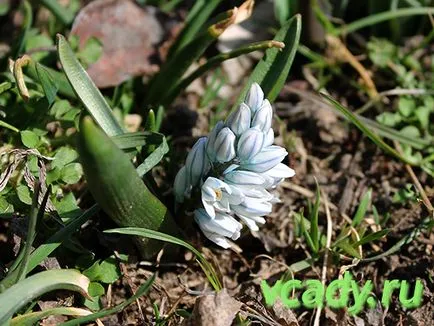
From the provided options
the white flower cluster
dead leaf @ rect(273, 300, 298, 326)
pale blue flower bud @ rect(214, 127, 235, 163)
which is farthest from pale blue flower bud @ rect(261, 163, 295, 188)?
dead leaf @ rect(273, 300, 298, 326)

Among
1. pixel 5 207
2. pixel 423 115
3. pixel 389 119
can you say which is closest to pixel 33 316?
pixel 5 207

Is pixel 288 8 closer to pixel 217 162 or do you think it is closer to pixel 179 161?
pixel 179 161

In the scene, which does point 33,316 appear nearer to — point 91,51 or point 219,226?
point 219,226

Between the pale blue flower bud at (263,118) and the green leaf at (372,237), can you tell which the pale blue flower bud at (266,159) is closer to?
the pale blue flower bud at (263,118)

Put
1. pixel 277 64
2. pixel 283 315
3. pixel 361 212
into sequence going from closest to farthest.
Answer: pixel 283 315, pixel 277 64, pixel 361 212

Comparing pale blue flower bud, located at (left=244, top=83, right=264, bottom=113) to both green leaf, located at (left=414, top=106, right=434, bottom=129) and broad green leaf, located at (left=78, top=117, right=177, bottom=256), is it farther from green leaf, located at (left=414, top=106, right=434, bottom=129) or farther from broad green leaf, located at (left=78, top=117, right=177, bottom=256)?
green leaf, located at (left=414, top=106, right=434, bottom=129)

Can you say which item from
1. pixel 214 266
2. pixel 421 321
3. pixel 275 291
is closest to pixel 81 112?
pixel 214 266
